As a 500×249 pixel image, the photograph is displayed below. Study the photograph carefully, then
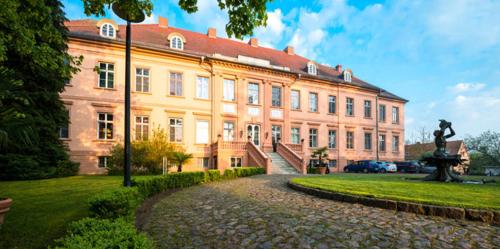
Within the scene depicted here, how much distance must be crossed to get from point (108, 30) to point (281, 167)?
17.9 m

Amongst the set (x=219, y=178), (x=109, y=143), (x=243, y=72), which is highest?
(x=243, y=72)

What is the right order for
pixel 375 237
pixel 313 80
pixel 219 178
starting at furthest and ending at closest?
pixel 313 80 < pixel 219 178 < pixel 375 237

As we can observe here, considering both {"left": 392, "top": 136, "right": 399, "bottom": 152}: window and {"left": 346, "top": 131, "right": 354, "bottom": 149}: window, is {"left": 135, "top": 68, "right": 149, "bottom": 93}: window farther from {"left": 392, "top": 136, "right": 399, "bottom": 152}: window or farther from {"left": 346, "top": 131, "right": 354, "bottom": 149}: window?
{"left": 392, "top": 136, "right": 399, "bottom": 152}: window

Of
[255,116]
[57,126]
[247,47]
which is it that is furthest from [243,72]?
[57,126]

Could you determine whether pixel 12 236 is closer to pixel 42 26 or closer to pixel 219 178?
pixel 42 26

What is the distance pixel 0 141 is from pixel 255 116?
77.6 feet

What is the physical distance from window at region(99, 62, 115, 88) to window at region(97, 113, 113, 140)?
2.37m

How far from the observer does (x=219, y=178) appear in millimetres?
16406

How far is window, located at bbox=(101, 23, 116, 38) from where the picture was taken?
22.7 meters

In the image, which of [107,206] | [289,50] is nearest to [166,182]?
[107,206]

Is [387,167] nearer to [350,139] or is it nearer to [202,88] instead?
[350,139]

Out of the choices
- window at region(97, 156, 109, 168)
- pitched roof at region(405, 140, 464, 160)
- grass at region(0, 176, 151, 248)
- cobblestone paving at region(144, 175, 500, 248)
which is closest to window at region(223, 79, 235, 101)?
window at region(97, 156, 109, 168)

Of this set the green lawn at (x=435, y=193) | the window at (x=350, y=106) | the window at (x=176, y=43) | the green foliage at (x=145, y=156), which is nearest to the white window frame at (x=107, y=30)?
the window at (x=176, y=43)

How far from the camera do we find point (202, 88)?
25578 mm
